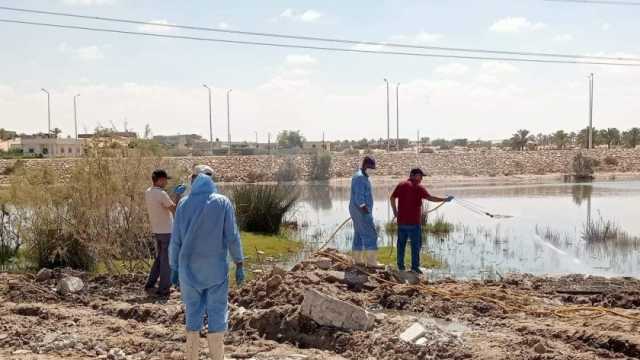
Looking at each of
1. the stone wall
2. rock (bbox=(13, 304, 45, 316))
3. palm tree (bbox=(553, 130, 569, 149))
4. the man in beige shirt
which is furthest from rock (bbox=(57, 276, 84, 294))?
palm tree (bbox=(553, 130, 569, 149))

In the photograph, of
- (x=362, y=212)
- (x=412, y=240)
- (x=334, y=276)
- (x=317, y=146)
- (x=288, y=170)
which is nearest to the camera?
(x=334, y=276)

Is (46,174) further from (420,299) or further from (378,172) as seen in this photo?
(378,172)

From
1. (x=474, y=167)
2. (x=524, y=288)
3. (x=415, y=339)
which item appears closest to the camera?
(x=415, y=339)

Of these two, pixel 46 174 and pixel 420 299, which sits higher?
pixel 46 174

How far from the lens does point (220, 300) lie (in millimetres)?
6363

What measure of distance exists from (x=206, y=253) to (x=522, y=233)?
15.3 metres

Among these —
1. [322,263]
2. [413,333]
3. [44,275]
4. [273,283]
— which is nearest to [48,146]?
[44,275]

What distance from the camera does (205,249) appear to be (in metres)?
6.32

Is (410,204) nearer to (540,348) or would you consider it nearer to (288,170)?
(540,348)

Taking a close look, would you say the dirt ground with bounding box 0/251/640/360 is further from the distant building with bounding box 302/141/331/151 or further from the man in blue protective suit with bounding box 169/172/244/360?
the distant building with bounding box 302/141/331/151

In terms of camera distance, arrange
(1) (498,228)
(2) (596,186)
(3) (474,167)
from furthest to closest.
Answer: (3) (474,167) → (2) (596,186) → (1) (498,228)

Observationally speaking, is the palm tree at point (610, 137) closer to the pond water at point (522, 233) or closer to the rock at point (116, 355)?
the pond water at point (522, 233)

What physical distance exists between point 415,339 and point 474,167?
51.6 meters

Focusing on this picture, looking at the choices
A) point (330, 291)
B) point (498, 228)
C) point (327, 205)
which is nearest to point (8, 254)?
point (330, 291)
